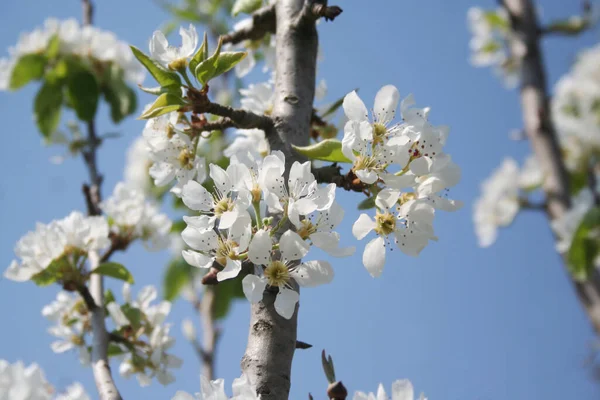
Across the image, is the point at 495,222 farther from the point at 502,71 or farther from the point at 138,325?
the point at 138,325

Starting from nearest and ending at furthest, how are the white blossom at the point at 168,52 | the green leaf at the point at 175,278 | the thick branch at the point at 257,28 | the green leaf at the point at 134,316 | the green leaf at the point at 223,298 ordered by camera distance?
the white blossom at the point at 168,52 → the thick branch at the point at 257,28 → the green leaf at the point at 134,316 → the green leaf at the point at 223,298 → the green leaf at the point at 175,278

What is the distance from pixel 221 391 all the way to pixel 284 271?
0.71 feet

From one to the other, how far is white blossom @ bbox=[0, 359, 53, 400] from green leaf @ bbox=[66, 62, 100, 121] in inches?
70.2

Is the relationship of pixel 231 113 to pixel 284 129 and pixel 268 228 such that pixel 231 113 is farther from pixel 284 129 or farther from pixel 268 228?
pixel 268 228

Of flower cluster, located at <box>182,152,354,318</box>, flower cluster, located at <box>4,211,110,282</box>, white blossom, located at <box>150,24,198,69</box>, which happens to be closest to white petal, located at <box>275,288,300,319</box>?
flower cluster, located at <box>182,152,354,318</box>

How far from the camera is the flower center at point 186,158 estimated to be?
1.25m

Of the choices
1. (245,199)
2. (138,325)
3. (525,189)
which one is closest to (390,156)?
(245,199)

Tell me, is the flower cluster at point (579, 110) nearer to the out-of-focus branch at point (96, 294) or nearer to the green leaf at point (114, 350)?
the out-of-focus branch at point (96, 294)

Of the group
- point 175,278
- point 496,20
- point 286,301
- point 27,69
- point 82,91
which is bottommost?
point 286,301

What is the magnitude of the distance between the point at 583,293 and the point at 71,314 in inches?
118

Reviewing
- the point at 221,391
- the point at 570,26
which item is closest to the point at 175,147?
the point at 221,391

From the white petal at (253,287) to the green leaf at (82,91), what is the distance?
6.50 feet

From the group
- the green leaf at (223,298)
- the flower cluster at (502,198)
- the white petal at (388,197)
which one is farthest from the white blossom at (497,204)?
the white petal at (388,197)

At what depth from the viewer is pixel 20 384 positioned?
1.01 meters
